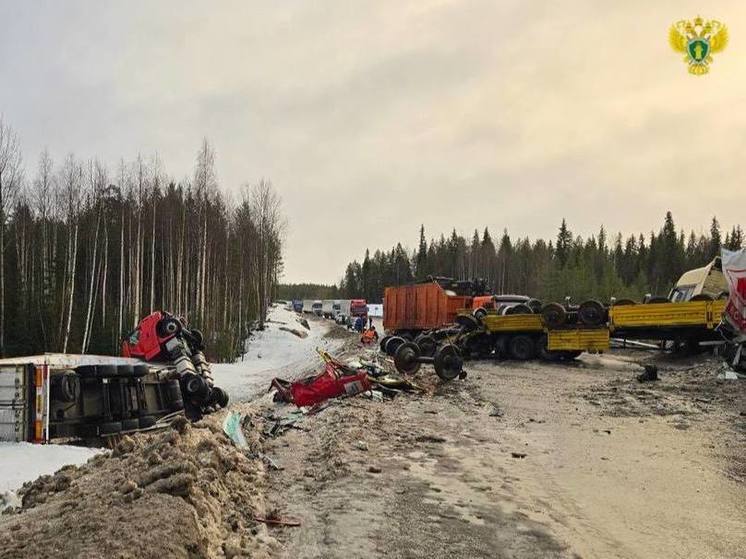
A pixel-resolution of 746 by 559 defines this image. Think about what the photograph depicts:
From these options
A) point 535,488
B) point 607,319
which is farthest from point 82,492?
point 607,319

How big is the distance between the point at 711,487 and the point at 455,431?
3.37 m

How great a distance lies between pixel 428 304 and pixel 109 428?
1668cm

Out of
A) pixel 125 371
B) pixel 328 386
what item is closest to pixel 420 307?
pixel 328 386

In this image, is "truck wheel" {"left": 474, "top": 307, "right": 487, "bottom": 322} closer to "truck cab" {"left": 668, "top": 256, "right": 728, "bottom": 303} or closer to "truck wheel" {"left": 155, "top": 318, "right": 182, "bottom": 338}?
"truck cab" {"left": 668, "top": 256, "right": 728, "bottom": 303}

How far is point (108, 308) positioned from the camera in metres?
32.1

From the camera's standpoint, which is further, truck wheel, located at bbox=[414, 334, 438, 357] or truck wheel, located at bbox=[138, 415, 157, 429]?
truck wheel, located at bbox=[414, 334, 438, 357]

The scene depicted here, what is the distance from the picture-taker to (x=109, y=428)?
9.36 meters

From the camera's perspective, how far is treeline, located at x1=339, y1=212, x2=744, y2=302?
70812 millimetres

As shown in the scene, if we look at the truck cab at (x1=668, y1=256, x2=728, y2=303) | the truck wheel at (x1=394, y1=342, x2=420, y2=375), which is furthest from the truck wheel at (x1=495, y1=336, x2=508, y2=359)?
the truck wheel at (x1=394, y1=342, x2=420, y2=375)

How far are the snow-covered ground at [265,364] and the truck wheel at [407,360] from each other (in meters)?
5.29

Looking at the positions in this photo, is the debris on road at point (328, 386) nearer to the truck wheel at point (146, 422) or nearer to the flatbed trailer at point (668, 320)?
the truck wheel at point (146, 422)

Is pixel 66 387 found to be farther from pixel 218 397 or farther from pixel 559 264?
pixel 559 264

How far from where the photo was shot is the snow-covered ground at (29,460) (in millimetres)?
5934

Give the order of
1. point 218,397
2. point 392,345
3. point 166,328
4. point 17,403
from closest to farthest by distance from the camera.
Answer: point 17,403 → point 218,397 → point 166,328 → point 392,345
